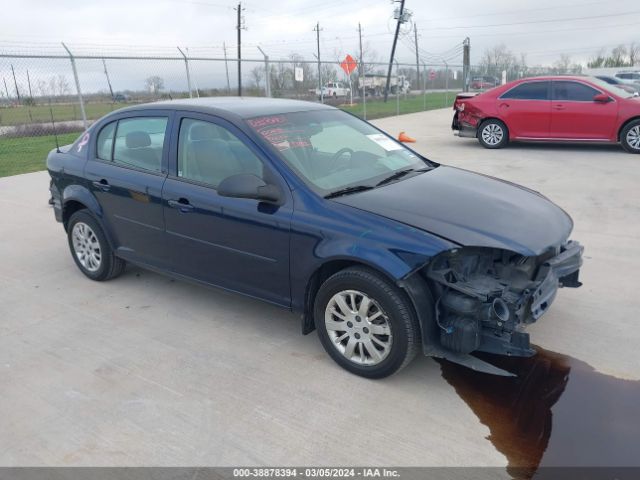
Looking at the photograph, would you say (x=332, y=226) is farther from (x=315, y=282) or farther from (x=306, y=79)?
(x=306, y=79)

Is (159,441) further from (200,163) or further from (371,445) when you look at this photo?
(200,163)

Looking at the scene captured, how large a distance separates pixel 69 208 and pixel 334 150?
2743 mm

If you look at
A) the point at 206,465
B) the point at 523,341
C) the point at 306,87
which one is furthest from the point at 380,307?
the point at 306,87

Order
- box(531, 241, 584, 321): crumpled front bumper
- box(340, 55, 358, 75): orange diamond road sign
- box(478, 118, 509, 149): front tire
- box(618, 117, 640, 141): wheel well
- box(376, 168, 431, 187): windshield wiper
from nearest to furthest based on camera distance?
box(531, 241, 584, 321): crumpled front bumper, box(376, 168, 431, 187): windshield wiper, box(618, 117, 640, 141): wheel well, box(478, 118, 509, 149): front tire, box(340, 55, 358, 75): orange diamond road sign

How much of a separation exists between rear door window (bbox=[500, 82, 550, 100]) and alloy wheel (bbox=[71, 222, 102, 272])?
9.66 m

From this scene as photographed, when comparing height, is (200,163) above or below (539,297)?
above

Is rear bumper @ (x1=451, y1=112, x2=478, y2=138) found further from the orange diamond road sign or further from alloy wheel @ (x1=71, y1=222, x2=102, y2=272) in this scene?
alloy wheel @ (x1=71, y1=222, x2=102, y2=272)

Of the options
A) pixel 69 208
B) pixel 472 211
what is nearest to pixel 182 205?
pixel 69 208

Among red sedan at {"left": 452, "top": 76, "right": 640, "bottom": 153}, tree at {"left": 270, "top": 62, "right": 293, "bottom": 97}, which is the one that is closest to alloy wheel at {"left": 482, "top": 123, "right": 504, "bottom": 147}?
red sedan at {"left": 452, "top": 76, "right": 640, "bottom": 153}

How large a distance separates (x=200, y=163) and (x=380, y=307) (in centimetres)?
180

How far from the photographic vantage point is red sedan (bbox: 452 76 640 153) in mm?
10883

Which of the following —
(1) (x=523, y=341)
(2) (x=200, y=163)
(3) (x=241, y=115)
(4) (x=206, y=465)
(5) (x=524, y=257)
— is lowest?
(4) (x=206, y=465)

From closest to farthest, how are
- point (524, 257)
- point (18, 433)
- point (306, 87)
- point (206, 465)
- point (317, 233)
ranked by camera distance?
point (206, 465) → point (18, 433) → point (524, 257) → point (317, 233) → point (306, 87)

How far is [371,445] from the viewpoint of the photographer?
285 cm
